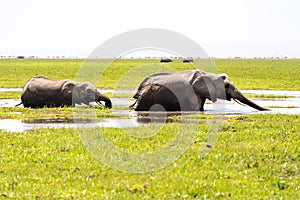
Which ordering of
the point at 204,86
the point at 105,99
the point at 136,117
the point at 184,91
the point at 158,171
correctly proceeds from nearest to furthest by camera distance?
the point at 158,171 → the point at 136,117 → the point at 184,91 → the point at 204,86 → the point at 105,99

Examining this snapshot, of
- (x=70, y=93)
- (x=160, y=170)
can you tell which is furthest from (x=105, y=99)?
(x=160, y=170)

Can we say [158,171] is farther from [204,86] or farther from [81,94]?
[81,94]

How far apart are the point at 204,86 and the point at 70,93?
6026 millimetres

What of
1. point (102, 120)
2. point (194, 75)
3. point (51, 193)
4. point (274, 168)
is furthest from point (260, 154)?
point (194, 75)

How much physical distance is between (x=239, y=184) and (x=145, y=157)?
2979 millimetres

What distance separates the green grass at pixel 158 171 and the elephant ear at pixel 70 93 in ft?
30.6

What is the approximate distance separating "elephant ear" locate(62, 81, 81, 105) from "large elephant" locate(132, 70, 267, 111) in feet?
9.55

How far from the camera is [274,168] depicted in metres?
12.2

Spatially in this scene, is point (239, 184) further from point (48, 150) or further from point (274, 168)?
point (48, 150)

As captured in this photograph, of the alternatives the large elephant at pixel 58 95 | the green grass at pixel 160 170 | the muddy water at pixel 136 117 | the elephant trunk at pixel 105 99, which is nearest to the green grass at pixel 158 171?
the green grass at pixel 160 170

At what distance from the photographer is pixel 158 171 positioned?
11938 millimetres

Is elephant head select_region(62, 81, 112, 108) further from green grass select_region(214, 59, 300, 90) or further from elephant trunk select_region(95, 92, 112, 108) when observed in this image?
green grass select_region(214, 59, 300, 90)

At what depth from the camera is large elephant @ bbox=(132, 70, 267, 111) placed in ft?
79.0

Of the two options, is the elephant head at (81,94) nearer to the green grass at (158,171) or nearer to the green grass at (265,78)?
the green grass at (158,171)
